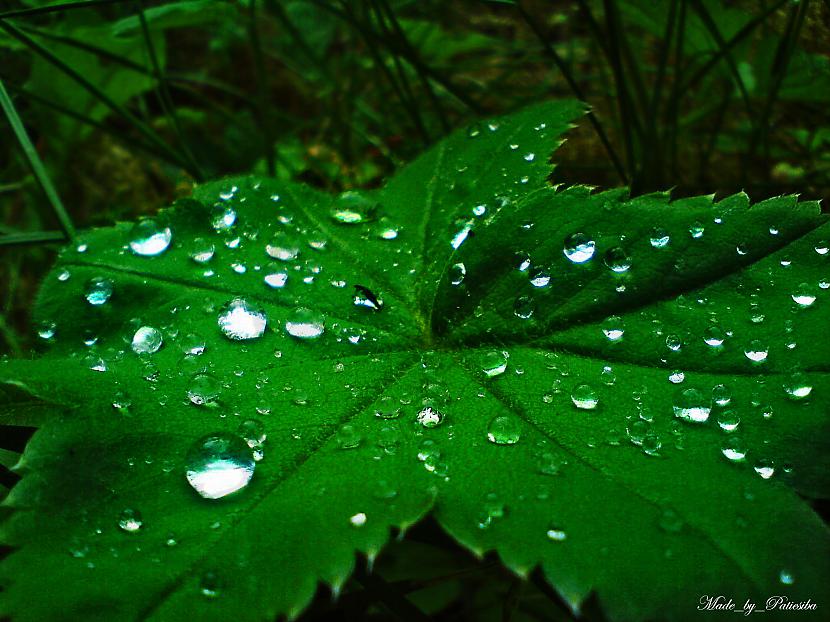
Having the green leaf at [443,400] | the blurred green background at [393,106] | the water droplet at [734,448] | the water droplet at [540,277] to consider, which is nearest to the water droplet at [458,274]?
the green leaf at [443,400]

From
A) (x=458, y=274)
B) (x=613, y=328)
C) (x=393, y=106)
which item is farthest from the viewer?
(x=393, y=106)

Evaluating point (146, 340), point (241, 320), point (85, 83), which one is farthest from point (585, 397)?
point (85, 83)

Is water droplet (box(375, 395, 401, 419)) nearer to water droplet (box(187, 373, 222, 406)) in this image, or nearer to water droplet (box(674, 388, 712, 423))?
water droplet (box(187, 373, 222, 406))

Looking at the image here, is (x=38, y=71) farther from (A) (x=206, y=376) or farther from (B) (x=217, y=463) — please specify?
(B) (x=217, y=463)

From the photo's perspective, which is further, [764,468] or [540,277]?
[540,277]

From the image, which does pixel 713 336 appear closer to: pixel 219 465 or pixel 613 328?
pixel 613 328

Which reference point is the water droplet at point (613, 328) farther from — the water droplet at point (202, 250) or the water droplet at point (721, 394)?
the water droplet at point (202, 250)

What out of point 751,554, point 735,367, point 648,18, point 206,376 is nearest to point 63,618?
point 206,376
